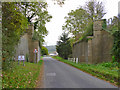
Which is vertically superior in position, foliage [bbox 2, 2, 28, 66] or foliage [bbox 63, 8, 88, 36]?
foliage [bbox 63, 8, 88, 36]

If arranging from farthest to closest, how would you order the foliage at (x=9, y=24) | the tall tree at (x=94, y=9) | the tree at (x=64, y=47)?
the tree at (x=64, y=47), the tall tree at (x=94, y=9), the foliage at (x=9, y=24)

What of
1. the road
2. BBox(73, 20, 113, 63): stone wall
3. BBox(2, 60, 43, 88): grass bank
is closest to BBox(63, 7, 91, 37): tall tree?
BBox(73, 20, 113, 63): stone wall

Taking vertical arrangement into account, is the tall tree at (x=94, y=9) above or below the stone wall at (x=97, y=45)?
above

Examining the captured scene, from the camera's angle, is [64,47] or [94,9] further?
[64,47]

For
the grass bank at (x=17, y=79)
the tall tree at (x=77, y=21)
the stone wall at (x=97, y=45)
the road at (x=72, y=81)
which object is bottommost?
the road at (x=72, y=81)

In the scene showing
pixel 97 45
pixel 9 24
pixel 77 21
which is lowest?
pixel 97 45

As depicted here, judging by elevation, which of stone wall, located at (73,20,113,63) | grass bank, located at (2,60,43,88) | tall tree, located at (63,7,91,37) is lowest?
grass bank, located at (2,60,43,88)

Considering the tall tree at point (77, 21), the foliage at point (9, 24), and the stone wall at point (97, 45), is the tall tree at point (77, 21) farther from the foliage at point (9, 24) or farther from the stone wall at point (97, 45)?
the foliage at point (9, 24)

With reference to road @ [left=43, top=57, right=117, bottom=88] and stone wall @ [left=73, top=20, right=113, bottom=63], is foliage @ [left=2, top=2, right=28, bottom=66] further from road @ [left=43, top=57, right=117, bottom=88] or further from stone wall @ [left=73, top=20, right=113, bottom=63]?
stone wall @ [left=73, top=20, right=113, bottom=63]

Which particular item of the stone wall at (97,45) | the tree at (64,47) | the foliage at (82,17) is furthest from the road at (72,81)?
the tree at (64,47)

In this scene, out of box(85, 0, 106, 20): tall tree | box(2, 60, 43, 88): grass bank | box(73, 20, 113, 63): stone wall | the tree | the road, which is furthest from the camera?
the tree

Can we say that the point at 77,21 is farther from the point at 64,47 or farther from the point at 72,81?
the point at 72,81

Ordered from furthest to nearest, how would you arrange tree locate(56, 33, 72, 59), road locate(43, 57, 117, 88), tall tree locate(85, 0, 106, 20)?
tree locate(56, 33, 72, 59)
tall tree locate(85, 0, 106, 20)
road locate(43, 57, 117, 88)

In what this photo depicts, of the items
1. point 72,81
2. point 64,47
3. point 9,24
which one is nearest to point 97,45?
point 72,81
